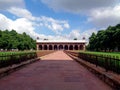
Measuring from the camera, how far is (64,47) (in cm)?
14312

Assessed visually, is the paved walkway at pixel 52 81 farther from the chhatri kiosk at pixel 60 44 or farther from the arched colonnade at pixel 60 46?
the arched colonnade at pixel 60 46

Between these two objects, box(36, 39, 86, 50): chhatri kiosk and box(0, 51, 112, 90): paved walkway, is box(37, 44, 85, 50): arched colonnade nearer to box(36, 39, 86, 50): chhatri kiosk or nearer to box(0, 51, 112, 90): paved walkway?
box(36, 39, 86, 50): chhatri kiosk

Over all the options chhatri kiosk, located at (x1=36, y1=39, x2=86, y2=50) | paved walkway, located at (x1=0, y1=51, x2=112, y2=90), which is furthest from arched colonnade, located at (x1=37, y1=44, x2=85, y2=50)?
paved walkway, located at (x1=0, y1=51, x2=112, y2=90)

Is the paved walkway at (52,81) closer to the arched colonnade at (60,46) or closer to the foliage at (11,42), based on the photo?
the foliage at (11,42)

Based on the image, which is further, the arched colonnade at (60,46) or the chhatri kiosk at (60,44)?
the arched colonnade at (60,46)

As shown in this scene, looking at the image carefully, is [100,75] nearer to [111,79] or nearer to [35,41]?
[111,79]

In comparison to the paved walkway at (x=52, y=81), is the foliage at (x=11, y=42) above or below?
above

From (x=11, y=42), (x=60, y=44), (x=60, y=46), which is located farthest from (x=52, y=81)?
(x=60, y=46)

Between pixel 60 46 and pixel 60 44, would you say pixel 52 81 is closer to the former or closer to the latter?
pixel 60 44

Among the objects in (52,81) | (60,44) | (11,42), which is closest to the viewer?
(52,81)

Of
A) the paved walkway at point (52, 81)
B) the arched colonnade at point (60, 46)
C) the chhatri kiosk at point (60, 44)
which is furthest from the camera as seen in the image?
the arched colonnade at point (60, 46)

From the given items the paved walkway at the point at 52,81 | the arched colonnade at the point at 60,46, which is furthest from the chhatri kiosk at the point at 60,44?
the paved walkway at the point at 52,81

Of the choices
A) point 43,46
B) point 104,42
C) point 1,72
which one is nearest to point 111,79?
point 1,72

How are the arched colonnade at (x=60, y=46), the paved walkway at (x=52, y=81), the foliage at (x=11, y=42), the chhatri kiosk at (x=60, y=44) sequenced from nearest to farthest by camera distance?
the paved walkway at (x=52, y=81)
the foliage at (x=11, y=42)
the chhatri kiosk at (x=60, y=44)
the arched colonnade at (x=60, y=46)
